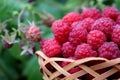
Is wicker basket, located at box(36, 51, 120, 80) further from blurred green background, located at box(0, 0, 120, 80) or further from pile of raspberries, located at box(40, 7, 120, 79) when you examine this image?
blurred green background, located at box(0, 0, 120, 80)

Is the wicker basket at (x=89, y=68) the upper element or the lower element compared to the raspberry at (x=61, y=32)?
lower

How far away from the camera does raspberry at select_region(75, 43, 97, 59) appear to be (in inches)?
31.0

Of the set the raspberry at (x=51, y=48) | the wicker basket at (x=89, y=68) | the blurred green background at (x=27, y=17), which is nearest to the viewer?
the wicker basket at (x=89, y=68)

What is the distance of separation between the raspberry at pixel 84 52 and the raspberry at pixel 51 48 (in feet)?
0.25

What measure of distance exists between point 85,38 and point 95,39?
33mm

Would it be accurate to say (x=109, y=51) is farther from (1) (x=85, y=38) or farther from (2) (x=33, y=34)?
(2) (x=33, y=34)

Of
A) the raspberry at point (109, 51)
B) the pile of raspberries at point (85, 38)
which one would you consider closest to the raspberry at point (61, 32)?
the pile of raspberries at point (85, 38)

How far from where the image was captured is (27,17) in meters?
1.26

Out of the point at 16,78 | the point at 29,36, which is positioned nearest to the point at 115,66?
the point at 29,36

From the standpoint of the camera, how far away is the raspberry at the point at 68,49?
838mm

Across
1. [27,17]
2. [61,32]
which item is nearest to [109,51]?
[61,32]

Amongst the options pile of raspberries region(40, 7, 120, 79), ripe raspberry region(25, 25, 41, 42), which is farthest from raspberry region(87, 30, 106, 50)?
ripe raspberry region(25, 25, 41, 42)

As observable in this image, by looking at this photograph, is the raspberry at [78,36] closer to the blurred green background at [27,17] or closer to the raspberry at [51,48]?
the raspberry at [51,48]

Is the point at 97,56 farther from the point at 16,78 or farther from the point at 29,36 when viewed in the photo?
the point at 16,78
